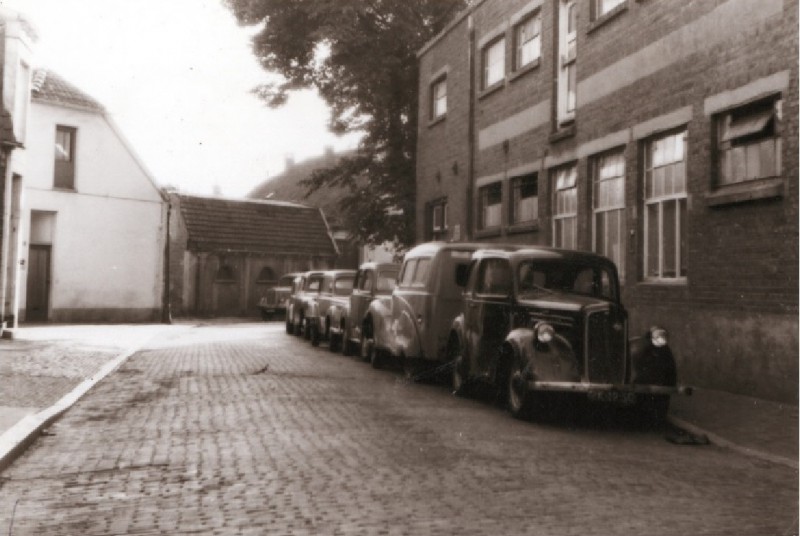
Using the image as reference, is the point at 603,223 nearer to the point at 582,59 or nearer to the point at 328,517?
the point at 582,59

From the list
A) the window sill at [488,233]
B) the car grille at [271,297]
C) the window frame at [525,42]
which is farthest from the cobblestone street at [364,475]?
the car grille at [271,297]

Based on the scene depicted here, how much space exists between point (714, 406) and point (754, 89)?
12.8ft

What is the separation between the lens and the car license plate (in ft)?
29.6

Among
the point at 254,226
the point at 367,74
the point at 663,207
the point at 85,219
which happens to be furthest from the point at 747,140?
the point at 254,226

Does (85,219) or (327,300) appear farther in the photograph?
(85,219)

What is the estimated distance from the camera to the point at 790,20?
34.9 ft

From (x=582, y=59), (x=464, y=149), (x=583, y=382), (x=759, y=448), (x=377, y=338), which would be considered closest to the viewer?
(x=759, y=448)

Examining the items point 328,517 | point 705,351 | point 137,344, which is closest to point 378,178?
point 137,344

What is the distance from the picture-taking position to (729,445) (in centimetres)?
823

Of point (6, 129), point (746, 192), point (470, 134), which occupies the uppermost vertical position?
point (470, 134)

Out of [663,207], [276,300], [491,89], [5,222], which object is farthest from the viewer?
[276,300]

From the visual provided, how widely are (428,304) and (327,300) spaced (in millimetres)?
8412

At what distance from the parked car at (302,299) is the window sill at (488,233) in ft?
→ 14.0

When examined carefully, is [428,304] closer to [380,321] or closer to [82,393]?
[380,321]
